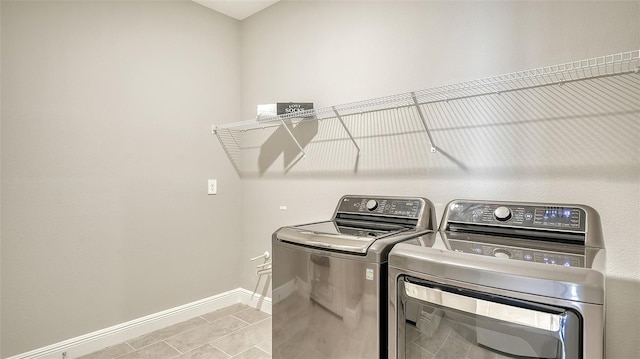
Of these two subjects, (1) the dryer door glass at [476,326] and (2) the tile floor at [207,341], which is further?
(2) the tile floor at [207,341]

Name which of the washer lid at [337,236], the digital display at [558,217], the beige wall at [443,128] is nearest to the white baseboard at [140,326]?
the beige wall at [443,128]

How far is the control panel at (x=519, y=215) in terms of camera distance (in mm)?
1237

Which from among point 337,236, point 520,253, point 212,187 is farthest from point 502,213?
point 212,187

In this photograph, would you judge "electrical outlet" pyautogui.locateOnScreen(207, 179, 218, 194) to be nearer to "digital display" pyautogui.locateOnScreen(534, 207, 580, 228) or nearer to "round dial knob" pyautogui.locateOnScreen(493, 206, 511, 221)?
"round dial knob" pyautogui.locateOnScreen(493, 206, 511, 221)

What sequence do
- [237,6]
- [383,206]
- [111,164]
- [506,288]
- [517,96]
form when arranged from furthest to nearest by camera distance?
[237,6]
[111,164]
[383,206]
[517,96]
[506,288]

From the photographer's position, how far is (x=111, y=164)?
7.01 feet

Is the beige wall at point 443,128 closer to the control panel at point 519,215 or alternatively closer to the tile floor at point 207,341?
the control panel at point 519,215

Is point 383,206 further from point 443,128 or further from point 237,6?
point 237,6

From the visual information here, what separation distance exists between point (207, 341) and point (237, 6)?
2646 mm

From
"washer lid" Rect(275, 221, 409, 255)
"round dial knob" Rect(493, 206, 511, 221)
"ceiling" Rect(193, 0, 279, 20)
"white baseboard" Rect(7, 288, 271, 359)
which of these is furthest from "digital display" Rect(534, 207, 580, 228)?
"ceiling" Rect(193, 0, 279, 20)

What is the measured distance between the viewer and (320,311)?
1396 mm

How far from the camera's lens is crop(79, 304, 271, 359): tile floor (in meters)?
2.01

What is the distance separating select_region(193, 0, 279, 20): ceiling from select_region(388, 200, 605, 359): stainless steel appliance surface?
2.33 m

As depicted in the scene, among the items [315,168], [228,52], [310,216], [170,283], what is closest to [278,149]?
[315,168]
